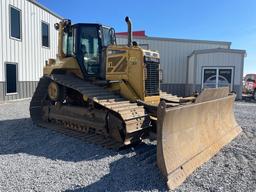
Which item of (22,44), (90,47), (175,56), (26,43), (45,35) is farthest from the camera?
(175,56)

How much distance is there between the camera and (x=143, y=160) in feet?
15.1

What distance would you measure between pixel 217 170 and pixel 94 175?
6.55ft

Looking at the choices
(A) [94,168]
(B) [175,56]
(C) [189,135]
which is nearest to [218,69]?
(B) [175,56]

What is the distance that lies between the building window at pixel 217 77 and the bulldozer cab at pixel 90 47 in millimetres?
12026

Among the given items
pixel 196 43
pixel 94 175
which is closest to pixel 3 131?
pixel 94 175

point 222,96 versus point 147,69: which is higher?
point 147,69

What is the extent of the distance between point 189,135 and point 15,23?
39.7ft

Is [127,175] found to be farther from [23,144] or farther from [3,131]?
[3,131]

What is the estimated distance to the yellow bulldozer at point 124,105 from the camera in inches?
163

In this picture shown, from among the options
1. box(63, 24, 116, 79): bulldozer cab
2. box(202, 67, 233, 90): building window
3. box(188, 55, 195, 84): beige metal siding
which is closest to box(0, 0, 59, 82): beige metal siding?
box(63, 24, 116, 79): bulldozer cab

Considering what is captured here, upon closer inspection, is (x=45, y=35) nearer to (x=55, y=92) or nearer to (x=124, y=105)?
(x=55, y=92)

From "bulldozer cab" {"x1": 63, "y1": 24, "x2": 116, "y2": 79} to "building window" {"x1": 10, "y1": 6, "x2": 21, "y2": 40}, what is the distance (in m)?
7.62

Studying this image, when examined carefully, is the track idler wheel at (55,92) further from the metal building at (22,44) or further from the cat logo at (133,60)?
the metal building at (22,44)

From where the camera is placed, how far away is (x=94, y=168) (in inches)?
167
